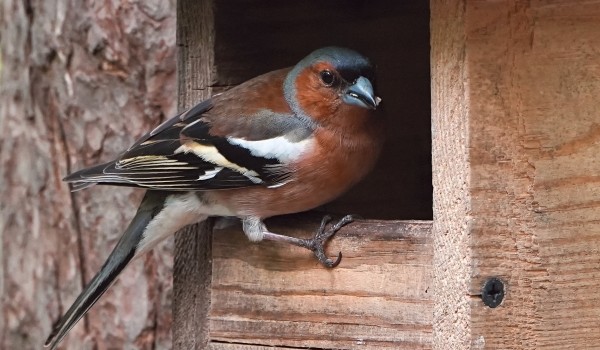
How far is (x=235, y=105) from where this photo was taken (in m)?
2.85

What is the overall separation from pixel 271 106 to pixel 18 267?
2.00 m

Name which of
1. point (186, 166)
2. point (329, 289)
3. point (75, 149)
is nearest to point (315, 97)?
point (186, 166)

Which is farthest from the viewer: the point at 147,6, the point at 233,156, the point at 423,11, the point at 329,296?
the point at 147,6

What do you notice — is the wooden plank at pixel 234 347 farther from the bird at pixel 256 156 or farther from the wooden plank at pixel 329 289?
the bird at pixel 256 156

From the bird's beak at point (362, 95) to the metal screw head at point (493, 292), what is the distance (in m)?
0.68

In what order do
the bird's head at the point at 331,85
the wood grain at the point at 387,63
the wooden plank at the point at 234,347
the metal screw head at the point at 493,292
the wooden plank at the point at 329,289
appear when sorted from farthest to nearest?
1. the wood grain at the point at 387,63
2. the bird's head at the point at 331,85
3. the wooden plank at the point at 234,347
4. the wooden plank at the point at 329,289
5. the metal screw head at the point at 493,292

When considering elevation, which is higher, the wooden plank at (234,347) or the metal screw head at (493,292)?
the metal screw head at (493,292)

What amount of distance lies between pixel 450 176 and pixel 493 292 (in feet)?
0.92

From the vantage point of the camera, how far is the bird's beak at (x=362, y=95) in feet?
8.93

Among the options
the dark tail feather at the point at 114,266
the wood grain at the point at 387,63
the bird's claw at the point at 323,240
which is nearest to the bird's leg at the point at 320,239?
the bird's claw at the point at 323,240

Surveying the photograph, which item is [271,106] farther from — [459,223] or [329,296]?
[459,223]

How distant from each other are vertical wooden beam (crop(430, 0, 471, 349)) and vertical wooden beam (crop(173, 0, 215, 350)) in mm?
821

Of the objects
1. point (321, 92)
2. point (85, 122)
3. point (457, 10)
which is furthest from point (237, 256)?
point (85, 122)

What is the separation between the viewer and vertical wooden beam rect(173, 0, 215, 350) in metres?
2.90
